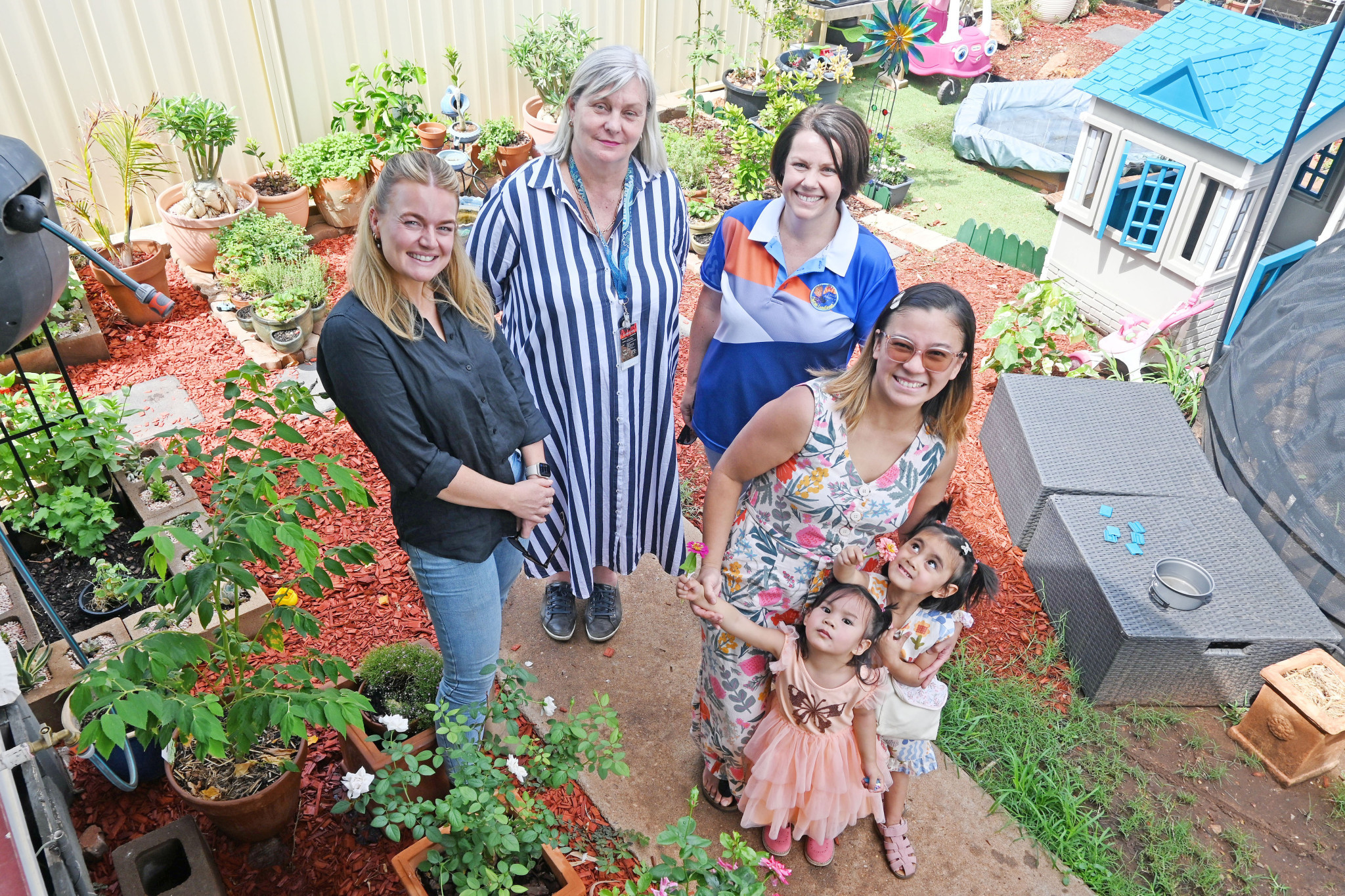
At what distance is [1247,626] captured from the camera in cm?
338

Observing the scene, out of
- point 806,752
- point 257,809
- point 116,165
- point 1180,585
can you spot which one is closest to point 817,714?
point 806,752

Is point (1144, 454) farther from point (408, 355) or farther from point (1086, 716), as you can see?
point (408, 355)

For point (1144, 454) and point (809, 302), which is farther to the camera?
point (1144, 454)

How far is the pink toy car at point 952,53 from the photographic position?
33.6 ft

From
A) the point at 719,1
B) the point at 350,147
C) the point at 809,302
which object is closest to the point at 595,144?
the point at 809,302

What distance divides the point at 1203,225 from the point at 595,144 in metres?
4.42

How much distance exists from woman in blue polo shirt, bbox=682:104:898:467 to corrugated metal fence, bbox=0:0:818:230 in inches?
180

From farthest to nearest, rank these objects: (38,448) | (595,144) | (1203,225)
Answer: (1203,225)
(38,448)
(595,144)

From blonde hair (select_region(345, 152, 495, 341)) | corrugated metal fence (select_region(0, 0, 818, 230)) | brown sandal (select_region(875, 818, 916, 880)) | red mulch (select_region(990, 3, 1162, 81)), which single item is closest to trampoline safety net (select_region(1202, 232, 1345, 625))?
brown sandal (select_region(875, 818, 916, 880))

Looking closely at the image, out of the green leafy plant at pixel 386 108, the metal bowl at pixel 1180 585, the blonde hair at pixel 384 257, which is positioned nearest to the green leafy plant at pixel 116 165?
the green leafy plant at pixel 386 108

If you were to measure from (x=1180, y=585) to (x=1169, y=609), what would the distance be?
136 mm

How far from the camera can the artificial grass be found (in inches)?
305

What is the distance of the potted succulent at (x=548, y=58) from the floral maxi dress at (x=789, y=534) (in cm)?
507

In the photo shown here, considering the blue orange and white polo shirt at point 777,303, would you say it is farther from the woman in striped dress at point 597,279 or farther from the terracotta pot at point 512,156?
the terracotta pot at point 512,156
